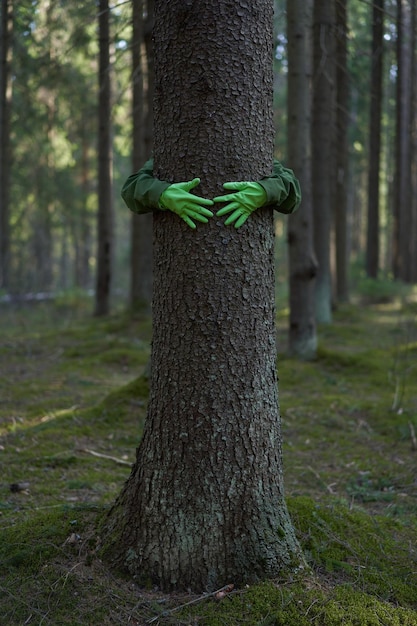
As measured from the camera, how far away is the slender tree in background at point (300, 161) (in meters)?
8.08

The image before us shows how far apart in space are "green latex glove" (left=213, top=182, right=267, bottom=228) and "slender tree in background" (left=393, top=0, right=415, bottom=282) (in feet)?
55.0

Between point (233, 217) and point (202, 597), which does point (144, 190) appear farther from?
point (202, 597)

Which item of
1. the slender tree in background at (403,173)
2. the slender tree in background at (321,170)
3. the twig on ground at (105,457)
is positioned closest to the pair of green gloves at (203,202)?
the twig on ground at (105,457)

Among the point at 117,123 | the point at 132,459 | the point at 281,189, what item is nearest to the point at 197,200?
the point at 281,189

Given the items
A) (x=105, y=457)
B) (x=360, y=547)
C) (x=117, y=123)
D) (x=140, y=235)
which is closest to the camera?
(x=360, y=547)

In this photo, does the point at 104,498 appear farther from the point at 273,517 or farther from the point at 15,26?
the point at 15,26

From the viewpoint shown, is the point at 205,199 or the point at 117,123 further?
the point at 117,123

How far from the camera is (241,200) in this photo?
2705 mm

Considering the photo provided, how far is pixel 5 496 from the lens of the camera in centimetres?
414

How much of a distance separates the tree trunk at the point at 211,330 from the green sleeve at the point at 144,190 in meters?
0.09

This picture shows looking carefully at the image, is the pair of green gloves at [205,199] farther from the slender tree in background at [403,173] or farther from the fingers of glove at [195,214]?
the slender tree in background at [403,173]

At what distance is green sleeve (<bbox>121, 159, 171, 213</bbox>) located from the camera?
2.77m

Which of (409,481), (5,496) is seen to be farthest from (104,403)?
(409,481)

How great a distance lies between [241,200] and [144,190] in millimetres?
477
